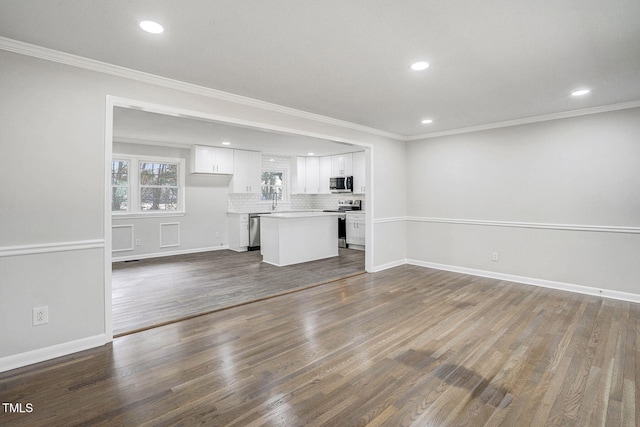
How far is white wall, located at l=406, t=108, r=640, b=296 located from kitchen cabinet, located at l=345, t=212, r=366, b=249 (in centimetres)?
195

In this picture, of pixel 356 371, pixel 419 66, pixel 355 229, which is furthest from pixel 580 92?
pixel 355 229

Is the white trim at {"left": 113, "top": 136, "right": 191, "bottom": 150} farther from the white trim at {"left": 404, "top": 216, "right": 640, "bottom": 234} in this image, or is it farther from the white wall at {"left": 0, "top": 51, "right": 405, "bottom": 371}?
the white trim at {"left": 404, "top": 216, "right": 640, "bottom": 234}

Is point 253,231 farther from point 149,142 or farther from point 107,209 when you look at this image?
point 107,209

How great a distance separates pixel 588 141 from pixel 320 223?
14.7 feet

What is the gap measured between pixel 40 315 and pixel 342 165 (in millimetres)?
6875

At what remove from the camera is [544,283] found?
4645 mm

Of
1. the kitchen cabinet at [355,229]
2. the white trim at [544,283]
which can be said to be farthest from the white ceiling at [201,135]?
the white trim at [544,283]

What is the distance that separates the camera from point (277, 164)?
906cm

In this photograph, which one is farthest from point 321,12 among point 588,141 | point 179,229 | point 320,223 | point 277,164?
point 277,164

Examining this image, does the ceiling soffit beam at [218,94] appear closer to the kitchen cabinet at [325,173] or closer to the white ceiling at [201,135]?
the white ceiling at [201,135]

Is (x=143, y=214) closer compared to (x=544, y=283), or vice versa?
(x=544, y=283)

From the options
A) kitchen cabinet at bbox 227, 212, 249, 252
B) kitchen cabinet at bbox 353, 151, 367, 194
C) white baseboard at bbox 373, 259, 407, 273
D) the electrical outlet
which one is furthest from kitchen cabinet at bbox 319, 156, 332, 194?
the electrical outlet

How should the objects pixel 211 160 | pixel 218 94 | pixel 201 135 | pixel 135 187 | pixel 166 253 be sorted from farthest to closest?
pixel 211 160, pixel 166 253, pixel 135 187, pixel 201 135, pixel 218 94

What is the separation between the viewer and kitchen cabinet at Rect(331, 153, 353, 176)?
8.23 meters
